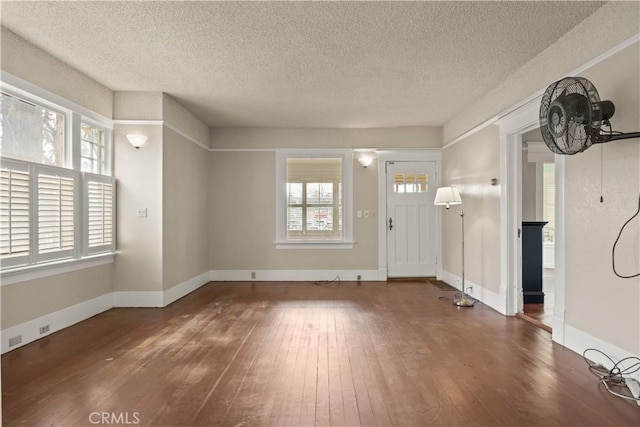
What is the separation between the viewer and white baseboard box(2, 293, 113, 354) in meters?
3.06

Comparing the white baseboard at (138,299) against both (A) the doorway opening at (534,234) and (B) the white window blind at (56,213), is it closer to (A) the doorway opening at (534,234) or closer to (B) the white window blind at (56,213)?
(B) the white window blind at (56,213)

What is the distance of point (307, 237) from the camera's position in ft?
20.7

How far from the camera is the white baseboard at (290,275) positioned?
623 cm

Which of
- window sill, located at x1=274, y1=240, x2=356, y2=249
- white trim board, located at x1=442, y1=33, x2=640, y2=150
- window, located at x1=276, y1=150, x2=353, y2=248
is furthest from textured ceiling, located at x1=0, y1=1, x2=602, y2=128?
window sill, located at x1=274, y1=240, x2=356, y2=249

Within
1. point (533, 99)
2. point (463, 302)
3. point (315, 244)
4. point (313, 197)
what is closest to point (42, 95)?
point (313, 197)

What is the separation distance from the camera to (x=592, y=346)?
278cm

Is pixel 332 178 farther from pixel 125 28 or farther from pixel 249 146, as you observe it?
pixel 125 28

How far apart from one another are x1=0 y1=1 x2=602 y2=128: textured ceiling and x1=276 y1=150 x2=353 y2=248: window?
5.21ft

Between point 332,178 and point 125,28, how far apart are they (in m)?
3.90

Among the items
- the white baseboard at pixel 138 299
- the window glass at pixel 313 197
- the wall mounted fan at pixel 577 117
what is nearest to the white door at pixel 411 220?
the window glass at pixel 313 197

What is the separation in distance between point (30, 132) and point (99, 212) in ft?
3.61

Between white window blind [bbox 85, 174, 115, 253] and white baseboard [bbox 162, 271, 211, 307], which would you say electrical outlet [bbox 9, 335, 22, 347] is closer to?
white window blind [bbox 85, 174, 115, 253]

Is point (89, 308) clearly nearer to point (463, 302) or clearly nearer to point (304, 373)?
point (304, 373)

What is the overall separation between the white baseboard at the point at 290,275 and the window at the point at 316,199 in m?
0.48
